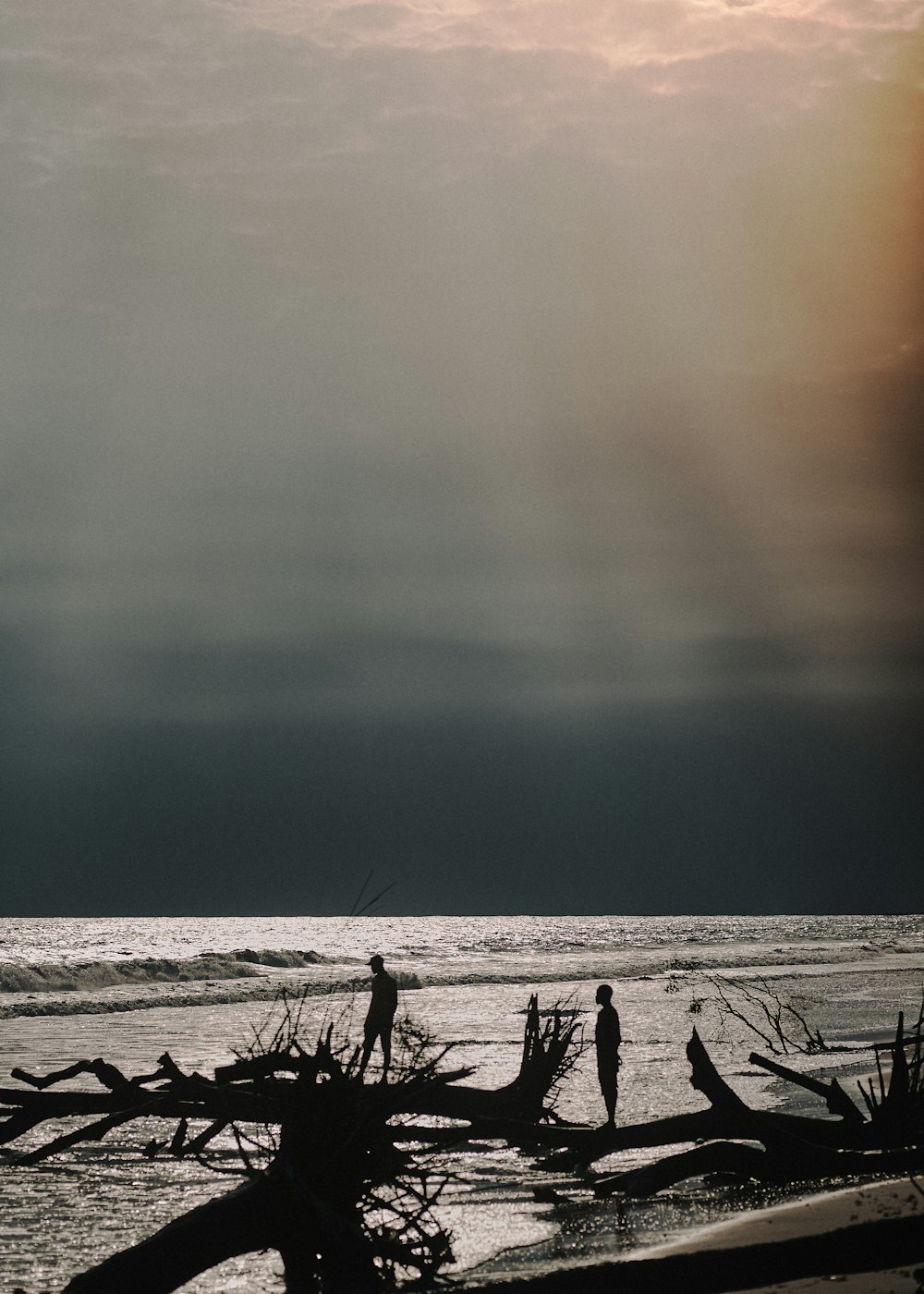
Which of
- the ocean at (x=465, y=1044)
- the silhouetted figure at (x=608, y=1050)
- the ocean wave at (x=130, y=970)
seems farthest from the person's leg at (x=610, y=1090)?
the ocean wave at (x=130, y=970)

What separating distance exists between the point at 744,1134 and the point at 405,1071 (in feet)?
10.3

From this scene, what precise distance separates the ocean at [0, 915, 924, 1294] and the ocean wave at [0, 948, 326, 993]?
0.13 metres

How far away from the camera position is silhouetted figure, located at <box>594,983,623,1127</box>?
1270cm

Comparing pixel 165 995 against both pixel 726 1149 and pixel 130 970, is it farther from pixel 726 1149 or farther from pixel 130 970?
pixel 726 1149

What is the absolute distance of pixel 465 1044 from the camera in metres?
23.9

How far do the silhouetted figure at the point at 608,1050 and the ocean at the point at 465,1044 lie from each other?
324 millimetres

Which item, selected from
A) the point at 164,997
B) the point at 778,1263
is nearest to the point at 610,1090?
the point at 778,1263

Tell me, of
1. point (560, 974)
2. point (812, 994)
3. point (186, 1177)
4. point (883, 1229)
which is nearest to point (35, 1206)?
point (186, 1177)

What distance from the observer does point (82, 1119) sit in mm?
15766

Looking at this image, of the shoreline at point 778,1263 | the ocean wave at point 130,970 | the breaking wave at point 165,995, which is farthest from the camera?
the ocean wave at point 130,970

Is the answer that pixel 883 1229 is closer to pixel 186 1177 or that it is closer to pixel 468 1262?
pixel 468 1262

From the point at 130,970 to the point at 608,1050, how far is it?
47.6 m

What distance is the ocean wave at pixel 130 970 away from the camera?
50156 millimetres

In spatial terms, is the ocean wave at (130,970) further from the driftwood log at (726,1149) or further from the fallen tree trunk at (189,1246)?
the fallen tree trunk at (189,1246)
